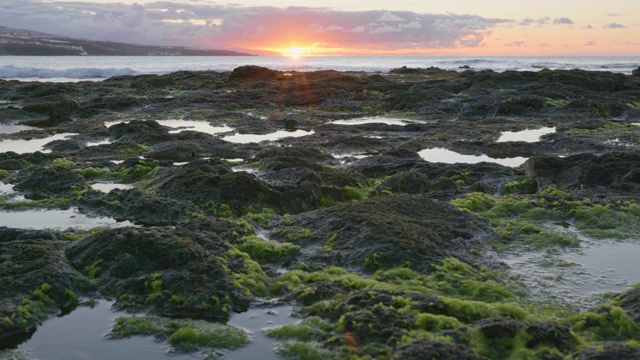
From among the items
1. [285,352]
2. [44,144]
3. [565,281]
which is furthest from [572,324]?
[44,144]

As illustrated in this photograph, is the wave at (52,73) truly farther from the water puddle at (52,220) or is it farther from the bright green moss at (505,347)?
the bright green moss at (505,347)

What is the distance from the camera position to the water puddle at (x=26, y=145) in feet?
47.7

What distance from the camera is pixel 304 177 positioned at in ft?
31.2

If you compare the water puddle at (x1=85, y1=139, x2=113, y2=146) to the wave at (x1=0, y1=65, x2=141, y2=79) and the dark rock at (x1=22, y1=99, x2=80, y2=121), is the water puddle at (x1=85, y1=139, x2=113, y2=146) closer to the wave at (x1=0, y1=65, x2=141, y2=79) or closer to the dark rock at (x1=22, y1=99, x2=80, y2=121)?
the dark rock at (x1=22, y1=99, x2=80, y2=121)

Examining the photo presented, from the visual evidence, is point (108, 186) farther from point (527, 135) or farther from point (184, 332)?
point (527, 135)

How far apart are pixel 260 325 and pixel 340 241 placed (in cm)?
208

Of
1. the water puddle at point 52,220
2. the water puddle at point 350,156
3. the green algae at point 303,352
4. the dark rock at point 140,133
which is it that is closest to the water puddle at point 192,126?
the dark rock at point 140,133

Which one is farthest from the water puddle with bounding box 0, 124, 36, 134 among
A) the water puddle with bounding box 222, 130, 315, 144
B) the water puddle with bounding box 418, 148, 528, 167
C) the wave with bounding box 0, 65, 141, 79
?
the wave with bounding box 0, 65, 141, 79

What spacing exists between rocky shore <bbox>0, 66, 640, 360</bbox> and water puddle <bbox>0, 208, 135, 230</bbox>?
151 mm

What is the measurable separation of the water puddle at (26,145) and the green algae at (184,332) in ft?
35.4

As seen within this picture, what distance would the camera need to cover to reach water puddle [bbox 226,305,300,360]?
15.1 feet

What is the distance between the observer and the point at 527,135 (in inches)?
652

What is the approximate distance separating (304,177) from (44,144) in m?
9.11

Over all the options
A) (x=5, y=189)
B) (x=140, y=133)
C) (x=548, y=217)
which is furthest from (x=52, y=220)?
(x=140, y=133)
